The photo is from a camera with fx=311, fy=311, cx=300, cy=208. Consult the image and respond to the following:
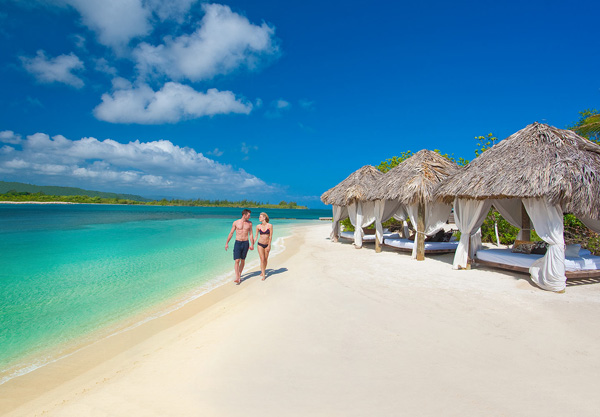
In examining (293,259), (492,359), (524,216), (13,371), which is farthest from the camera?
(293,259)

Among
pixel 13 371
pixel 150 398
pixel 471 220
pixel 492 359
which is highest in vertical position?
pixel 471 220

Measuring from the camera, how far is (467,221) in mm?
6832

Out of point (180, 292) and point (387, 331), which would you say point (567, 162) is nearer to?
point (387, 331)

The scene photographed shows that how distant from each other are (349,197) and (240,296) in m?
5.86

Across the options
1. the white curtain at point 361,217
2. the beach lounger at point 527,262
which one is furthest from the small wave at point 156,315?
the beach lounger at point 527,262

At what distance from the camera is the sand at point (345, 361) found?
228cm

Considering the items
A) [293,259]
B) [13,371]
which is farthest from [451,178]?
[13,371]

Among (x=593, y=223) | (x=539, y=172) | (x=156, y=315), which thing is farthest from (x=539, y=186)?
(x=156, y=315)

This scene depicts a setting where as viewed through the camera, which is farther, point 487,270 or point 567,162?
point 487,270

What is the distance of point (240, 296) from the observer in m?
5.26

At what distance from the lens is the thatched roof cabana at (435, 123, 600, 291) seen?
5125mm

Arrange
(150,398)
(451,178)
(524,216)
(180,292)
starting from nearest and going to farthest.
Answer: (150,398), (180,292), (451,178), (524,216)

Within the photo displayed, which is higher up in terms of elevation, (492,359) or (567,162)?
(567,162)

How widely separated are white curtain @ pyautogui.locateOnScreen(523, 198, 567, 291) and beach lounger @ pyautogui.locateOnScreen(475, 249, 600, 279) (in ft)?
1.47
